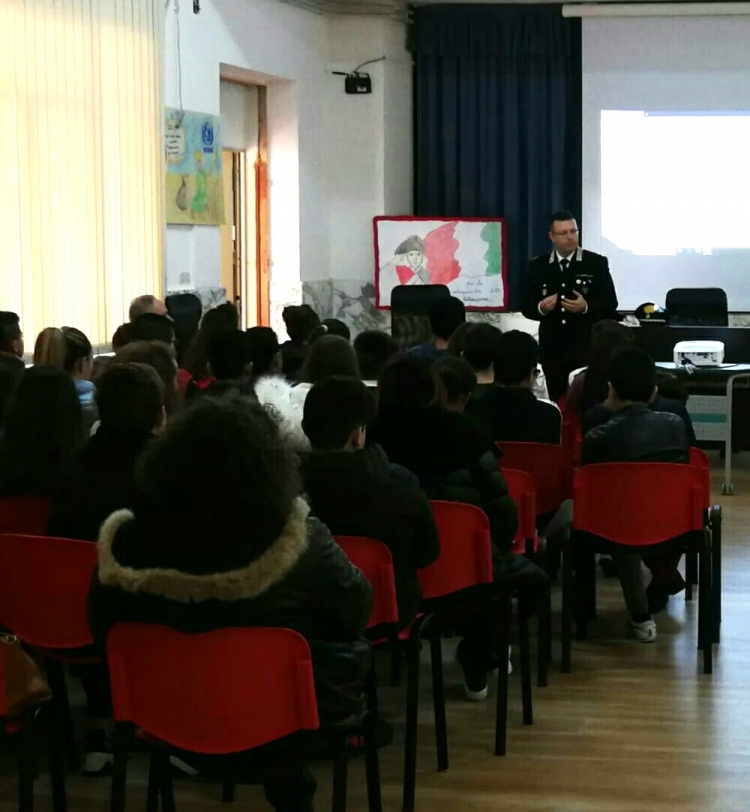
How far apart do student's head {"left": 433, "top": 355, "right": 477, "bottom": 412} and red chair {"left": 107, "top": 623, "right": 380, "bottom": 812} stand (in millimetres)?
1814

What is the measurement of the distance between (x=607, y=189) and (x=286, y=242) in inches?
103

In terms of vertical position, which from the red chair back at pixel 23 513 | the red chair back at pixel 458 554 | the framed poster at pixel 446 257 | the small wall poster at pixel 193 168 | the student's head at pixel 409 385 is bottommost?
the red chair back at pixel 458 554

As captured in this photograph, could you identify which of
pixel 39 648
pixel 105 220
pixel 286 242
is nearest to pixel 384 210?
pixel 286 242

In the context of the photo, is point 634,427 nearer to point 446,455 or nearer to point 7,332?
point 446,455

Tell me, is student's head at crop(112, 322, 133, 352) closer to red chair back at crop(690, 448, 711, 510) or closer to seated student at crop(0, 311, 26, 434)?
seated student at crop(0, 311, 26, 434)

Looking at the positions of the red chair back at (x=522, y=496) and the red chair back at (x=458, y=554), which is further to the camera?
the red chair back at (x=522, y=496)

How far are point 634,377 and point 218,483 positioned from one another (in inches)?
96.5

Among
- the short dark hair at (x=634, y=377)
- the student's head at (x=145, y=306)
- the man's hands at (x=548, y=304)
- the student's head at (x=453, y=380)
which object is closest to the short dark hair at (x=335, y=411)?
the student's head at (x=453, y=380)

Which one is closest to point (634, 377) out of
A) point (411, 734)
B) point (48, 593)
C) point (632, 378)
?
point (632, 378)

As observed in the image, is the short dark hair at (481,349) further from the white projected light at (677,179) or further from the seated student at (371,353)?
the white projected light at (677,179)

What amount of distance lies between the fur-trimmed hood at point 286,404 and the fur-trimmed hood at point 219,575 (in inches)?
44.2

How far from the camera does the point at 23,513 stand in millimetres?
3527

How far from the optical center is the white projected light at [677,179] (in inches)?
399

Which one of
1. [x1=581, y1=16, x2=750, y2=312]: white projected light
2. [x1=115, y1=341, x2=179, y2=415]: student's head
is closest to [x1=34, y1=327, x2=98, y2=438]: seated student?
[x1=115, y1=341, x2=179, y2=415]: student's head
